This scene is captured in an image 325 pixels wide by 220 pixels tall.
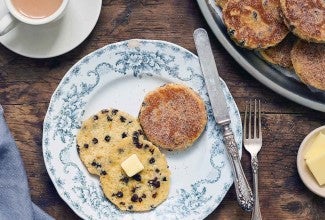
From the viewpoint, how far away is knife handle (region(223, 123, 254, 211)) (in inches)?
72.3

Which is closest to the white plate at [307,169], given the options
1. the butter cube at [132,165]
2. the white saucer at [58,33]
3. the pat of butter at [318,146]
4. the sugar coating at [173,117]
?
the pat of butter at [318,146]

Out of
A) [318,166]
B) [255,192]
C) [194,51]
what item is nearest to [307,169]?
[318,166]

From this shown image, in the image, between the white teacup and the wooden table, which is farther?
the wooden table

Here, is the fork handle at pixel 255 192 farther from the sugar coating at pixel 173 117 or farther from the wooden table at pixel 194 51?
the sugar coating at pixel 173 117

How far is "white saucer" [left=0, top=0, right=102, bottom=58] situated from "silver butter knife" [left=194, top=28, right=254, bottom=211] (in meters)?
0.29

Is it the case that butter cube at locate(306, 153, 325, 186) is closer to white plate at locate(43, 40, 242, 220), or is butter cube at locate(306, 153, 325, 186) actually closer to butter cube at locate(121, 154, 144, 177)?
white plate at locate(43, 40, 242, 220)

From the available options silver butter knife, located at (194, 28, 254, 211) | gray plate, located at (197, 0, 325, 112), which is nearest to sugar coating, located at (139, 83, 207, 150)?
silver butter knife, located at (194, 28, 254, 211)

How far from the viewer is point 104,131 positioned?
1.86m

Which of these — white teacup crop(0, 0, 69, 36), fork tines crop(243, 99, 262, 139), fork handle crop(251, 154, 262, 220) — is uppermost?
white teacup crop(0, 0, 69, 36)

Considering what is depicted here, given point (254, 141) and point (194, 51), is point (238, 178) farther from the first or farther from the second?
point (194, 51)

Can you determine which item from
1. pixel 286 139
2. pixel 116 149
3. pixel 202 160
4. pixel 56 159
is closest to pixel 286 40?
pixel 286 139

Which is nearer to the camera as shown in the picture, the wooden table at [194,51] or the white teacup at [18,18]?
the white teacup at [18,18]

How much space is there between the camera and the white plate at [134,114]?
6.09 feet

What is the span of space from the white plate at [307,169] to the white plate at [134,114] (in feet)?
0.58
